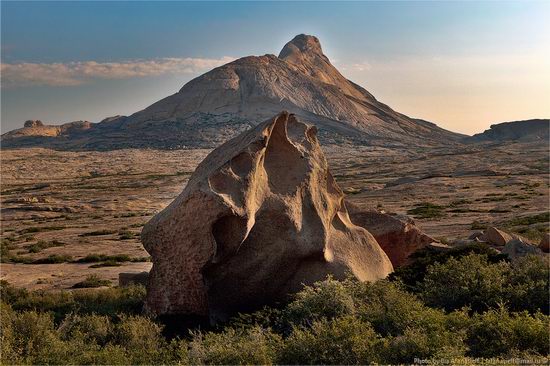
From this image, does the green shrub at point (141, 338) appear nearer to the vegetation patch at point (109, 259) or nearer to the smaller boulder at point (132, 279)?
the smaller boulder at point (132, 279)

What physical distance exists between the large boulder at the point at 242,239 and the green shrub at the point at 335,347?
10.1ft

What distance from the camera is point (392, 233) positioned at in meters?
14.9

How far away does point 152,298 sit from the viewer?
10766 millimetres

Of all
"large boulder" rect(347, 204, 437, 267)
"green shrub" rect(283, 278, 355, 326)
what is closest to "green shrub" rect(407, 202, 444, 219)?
"large boulder" rect(347, 204, 437, 267)

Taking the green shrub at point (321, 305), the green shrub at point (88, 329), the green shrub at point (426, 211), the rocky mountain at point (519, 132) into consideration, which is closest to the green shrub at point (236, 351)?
the green shrub at point (321, 305)

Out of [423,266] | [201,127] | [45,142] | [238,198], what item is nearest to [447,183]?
[423,266]

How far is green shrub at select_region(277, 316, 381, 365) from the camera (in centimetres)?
710

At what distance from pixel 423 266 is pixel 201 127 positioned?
15093cm

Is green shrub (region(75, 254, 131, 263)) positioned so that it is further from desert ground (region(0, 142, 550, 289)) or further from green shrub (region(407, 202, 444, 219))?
green shrub (region(407, 202, 444, 219))

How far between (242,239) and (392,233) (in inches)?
237

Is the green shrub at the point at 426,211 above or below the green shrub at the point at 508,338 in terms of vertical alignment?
below

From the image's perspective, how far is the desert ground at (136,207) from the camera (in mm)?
22328

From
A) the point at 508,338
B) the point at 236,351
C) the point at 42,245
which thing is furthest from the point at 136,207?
the point at 508,338

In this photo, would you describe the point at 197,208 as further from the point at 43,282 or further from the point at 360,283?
the point at 43,282
